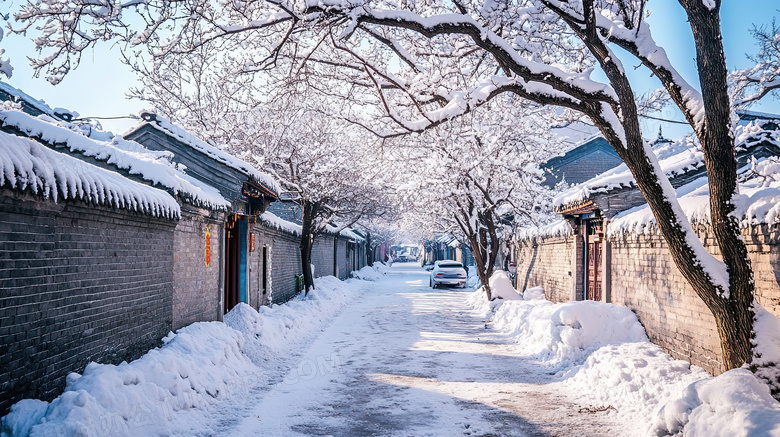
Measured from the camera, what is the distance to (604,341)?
970cm

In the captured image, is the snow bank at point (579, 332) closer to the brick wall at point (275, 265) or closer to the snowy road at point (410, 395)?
the snowy road at point (410, 395)

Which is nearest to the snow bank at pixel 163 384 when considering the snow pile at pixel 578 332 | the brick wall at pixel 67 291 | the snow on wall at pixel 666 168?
the brick wall at pixel 67 291

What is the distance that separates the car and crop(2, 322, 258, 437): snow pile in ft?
72.0

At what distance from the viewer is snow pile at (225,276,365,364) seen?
34.6 feet

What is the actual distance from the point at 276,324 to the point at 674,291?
8052mm

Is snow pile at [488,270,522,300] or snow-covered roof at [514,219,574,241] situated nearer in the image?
snow-covered roof at [514,219,574,241]

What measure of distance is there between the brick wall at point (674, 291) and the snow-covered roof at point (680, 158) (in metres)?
1.19

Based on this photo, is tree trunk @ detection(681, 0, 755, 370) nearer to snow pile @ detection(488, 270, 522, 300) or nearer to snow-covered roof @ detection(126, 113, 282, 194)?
snow-covered roof @ detection(126, 113, 282, 194)

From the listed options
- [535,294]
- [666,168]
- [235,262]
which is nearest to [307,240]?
[235,262]

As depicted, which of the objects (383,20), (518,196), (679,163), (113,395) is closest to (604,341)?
(679,163)

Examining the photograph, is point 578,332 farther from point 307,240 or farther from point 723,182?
point 307,240

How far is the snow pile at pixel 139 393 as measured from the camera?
462 centimetres

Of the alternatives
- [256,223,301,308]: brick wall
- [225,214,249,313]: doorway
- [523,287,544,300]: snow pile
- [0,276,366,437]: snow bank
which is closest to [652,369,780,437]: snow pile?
[0,276,366,437]: snow bank

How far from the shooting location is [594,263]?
1443cm
